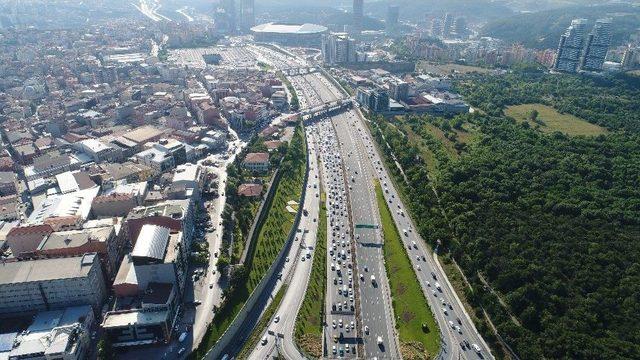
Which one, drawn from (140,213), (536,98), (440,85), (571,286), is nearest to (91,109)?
(140,213)

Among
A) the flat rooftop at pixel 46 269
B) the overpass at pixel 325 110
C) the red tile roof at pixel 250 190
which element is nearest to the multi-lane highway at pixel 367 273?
the red tile roof at pixel 250 190

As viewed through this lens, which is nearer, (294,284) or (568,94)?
(294,284)

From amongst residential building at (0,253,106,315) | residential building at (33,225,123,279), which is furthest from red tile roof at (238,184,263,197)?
residential building at (0,253,106,315)

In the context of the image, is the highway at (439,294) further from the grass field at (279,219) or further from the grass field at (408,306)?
the grass field at (279,219)

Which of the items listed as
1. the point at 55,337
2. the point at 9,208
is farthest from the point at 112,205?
the point at 55,337

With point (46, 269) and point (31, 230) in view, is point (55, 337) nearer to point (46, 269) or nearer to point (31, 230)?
point (46, 269)
